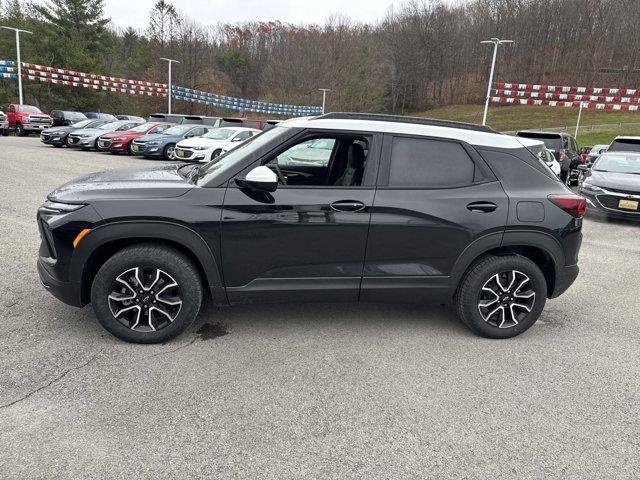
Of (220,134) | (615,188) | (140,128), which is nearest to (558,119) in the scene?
(220,134)

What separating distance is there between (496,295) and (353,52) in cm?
7160

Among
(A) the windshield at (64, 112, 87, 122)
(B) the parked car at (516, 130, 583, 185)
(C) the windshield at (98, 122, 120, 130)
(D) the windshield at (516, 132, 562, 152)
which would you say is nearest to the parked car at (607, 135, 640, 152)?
(B) the parked car at (516, 130, 583, 185)

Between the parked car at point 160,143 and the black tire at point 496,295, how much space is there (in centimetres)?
1531

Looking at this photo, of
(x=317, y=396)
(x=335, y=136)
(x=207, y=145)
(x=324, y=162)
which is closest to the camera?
(x=317, y=396)

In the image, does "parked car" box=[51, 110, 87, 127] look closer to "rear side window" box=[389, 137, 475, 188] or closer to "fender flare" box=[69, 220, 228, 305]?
"fender flare" box=[69, 220, 228, 305]

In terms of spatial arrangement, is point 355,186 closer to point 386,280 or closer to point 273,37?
point 386,280

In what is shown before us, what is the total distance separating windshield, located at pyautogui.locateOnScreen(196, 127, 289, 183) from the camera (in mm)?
3628

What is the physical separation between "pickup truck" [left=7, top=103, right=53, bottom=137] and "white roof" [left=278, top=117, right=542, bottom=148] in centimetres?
2813

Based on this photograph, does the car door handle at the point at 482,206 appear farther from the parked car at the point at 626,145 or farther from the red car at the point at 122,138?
the red car at the point at 122,138

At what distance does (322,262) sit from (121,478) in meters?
1.94

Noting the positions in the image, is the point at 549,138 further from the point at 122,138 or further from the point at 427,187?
the point at 122,138

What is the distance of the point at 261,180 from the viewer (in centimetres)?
333

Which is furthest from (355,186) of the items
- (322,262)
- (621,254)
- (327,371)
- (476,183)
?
(621,254)

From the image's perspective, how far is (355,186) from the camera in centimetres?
366
